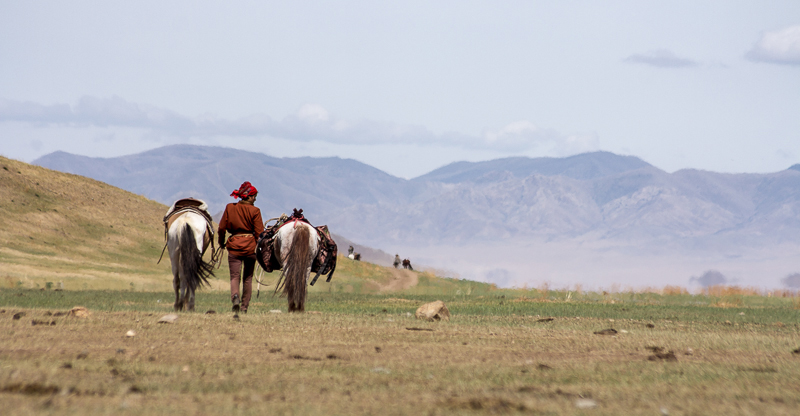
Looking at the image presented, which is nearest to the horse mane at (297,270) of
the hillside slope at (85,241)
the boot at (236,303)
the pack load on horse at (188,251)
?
the boot at (236,303)

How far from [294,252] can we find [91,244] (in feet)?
102

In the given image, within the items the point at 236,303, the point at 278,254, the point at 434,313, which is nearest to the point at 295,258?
the point at 278,254

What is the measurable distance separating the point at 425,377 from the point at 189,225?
29.6 ft

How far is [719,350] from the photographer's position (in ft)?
35.2

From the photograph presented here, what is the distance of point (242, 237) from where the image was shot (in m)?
16.1

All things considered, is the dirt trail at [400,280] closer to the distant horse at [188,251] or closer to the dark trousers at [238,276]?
the dark trousers at [238,276]

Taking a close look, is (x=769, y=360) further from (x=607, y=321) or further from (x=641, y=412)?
(x=607, y=321)

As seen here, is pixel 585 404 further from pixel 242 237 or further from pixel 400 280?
pixel 400 280

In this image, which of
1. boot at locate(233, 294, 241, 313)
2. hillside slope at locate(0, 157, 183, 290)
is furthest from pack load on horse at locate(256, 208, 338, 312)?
hillside slope at locate(0, 157, 183, 290)

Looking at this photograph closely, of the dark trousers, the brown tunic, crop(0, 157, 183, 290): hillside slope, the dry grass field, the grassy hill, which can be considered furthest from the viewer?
the grassy hill

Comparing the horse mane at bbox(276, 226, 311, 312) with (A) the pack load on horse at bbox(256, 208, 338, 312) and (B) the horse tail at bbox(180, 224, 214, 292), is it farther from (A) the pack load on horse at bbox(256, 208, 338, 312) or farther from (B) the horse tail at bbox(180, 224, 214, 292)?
(B) the horse tail at bbox(180, 224, 214, 292)

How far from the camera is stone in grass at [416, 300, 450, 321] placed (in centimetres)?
1506

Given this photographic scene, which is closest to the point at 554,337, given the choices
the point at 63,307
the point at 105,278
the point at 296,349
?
the point at 296,349

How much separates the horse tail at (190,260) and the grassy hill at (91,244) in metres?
15.9
